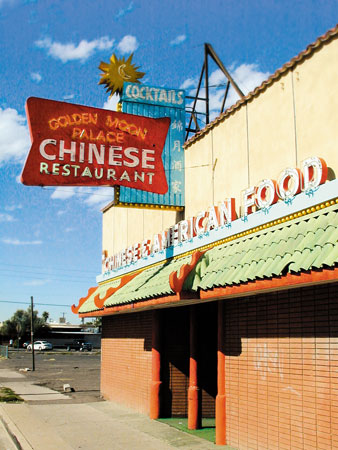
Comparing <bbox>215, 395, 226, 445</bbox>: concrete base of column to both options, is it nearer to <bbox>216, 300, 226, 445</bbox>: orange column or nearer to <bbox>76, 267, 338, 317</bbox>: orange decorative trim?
<bbox>216, 300, 226, 445</bbox>: orange column

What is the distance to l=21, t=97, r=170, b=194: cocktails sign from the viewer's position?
538 inches

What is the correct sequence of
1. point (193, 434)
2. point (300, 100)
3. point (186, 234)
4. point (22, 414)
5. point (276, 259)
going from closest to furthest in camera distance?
1. point (276, 259)
2. point (300, 100)
3. point (193, 434)
4. point (186, 234)
5. point (22, 414)

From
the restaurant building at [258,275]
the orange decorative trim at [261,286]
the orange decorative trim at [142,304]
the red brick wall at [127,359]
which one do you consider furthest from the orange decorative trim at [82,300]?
the orange decorative trim at [261,286]

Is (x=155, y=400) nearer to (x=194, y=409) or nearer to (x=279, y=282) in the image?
(x=194, y=409)

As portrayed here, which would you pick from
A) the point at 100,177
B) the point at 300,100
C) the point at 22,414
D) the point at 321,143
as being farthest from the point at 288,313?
the point at 22,414

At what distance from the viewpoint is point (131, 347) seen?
60.7 ft

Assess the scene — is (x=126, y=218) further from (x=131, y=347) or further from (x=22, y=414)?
(x=22, y=414)

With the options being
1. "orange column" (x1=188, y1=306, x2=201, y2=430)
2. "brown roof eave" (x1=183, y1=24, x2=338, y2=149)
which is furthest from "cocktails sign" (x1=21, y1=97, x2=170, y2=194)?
"orange column" (x1=188, y1=306, x2=201, y2=430)

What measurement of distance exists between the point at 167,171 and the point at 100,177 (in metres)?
2.49

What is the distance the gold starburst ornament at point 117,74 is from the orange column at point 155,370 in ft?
23.7

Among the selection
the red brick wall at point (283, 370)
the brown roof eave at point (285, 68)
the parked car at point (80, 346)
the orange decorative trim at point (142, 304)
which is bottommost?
the parked car at point (80, 346)

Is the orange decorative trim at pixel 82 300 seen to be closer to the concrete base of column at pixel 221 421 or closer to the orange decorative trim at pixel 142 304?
the orange decorative trim at pixel 142 304

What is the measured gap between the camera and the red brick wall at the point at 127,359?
17.0m

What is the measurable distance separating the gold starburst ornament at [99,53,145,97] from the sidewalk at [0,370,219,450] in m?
10.0
